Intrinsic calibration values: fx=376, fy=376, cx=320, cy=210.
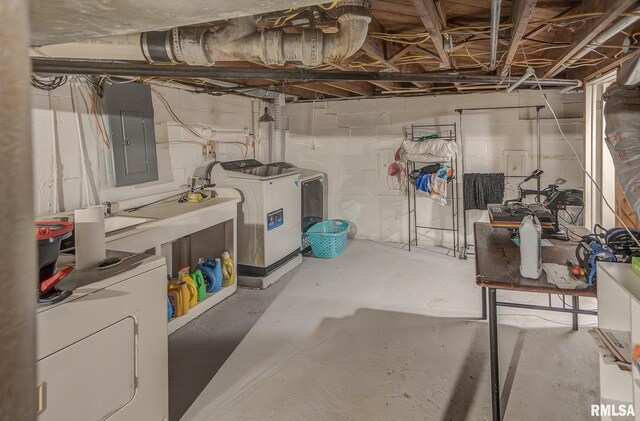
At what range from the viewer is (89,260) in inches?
62.2

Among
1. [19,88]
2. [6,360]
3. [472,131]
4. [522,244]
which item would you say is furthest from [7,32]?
[472,131]

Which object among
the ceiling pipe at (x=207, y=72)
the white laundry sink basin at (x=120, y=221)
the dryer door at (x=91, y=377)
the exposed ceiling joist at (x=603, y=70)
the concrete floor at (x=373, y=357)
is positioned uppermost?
the exposed ceiling joist at (x=603, y=70)

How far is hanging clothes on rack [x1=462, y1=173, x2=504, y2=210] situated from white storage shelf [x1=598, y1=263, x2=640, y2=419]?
3244 millimetres

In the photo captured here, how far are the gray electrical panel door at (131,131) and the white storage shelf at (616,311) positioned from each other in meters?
3.25

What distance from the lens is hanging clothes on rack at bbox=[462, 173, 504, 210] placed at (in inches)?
184

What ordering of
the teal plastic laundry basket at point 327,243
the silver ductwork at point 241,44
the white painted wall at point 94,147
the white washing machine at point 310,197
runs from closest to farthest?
1. the silver ductwork at point 241,44
2. the white painted wall at point 94,147
3. the teal plastic laundry basket at point 327,243
4. the white washing machine at point 310,197

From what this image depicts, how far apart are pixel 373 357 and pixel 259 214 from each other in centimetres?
183

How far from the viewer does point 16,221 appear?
353mm

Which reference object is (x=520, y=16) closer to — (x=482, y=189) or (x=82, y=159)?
(x=82, y=159)

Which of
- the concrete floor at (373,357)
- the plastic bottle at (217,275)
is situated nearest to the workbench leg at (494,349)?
the concrete floor at (373,357)

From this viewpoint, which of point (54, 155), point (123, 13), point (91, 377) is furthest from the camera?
point (54, 155)

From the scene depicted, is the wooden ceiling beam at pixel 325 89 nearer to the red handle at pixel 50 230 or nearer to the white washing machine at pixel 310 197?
A: the white washing machine at pixel 310 197

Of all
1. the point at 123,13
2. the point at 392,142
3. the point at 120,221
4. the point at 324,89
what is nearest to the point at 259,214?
the point at 120,221

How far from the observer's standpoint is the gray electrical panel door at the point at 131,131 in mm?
3029
